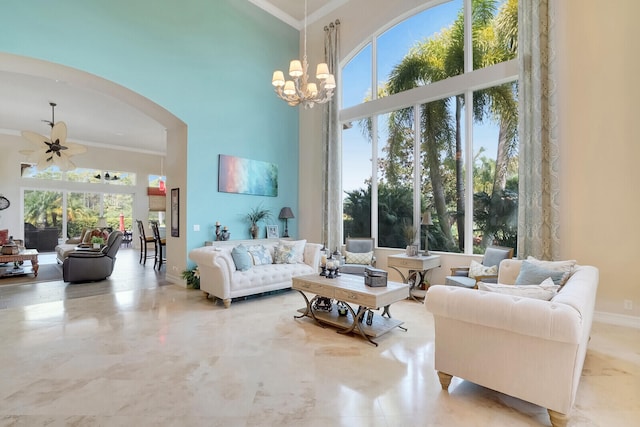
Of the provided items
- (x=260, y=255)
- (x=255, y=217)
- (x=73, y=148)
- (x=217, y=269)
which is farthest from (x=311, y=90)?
(x=73, y=148)

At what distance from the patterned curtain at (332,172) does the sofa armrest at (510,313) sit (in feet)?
15.0

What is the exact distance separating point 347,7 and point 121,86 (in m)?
5.01

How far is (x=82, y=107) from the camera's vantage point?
7.92m

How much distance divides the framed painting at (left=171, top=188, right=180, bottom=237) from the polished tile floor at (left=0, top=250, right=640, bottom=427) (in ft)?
6.92

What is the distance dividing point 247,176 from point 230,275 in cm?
280

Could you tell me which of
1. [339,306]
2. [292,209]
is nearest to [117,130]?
[292,209]

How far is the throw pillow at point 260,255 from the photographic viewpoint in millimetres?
5324

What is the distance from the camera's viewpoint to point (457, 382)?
2.59 metres

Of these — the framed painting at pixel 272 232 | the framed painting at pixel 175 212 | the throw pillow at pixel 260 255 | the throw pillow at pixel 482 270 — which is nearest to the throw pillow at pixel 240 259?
the throw pillow at pixel 260 255

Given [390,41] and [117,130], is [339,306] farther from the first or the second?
[117,130]

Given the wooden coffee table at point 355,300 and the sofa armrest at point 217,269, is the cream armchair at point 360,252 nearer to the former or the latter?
the wooden coffee table at point 355,300

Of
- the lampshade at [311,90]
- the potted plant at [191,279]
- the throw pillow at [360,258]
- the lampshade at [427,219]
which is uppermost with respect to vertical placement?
the lampshade at [311,90]

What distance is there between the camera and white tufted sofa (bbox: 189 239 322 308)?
4.62 m

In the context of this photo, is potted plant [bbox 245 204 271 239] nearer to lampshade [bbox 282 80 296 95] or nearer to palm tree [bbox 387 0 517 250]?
palm tree [bbox 387 0 517 250]
